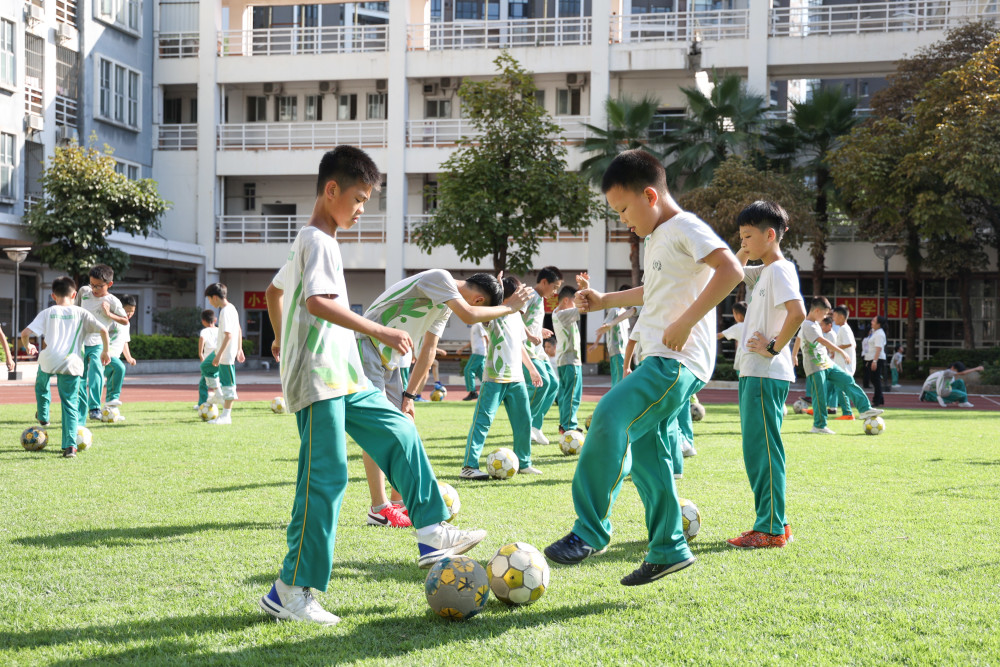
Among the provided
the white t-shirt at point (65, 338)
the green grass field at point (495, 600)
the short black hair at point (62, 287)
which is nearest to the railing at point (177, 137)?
the short black hair at point (62, 287)

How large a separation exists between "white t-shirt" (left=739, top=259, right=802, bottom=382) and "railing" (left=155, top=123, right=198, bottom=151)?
32400 millimetres

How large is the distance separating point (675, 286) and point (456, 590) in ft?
5.06

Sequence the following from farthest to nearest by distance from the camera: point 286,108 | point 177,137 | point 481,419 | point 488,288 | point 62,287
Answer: point 286,108 → point 177,137 → point 62,287 → point 481,419 → point 488,288

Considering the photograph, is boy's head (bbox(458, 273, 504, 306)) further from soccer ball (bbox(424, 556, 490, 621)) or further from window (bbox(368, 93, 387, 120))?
window (bbox(368, 93, 387, 120))

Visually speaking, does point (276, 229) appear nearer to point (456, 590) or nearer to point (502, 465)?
point (502, 465)

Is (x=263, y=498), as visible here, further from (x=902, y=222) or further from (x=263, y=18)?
(x=263, y=18)

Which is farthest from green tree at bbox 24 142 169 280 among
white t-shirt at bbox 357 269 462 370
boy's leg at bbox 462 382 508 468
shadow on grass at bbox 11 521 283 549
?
white t-shirt at bbox 357 269 462 370

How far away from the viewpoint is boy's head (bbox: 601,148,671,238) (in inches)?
158

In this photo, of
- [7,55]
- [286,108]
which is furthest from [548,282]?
[286,108]

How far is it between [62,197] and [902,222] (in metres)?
22.6

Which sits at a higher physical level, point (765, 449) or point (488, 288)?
point (488, 288)

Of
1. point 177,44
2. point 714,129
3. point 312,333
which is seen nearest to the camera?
point 312,333

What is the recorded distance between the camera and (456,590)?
367 cm

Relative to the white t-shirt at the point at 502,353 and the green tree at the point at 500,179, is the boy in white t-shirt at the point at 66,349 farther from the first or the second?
the green tree at the point at 500,179
